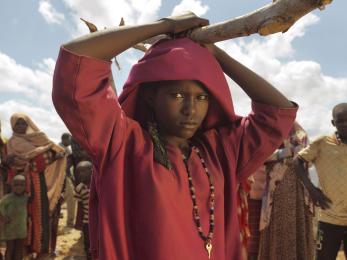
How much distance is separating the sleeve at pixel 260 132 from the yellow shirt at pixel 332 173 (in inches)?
105

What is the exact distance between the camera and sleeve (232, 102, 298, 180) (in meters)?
1.96

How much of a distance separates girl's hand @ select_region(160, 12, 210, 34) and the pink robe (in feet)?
0.18

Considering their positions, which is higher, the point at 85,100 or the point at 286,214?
the point at 85,100

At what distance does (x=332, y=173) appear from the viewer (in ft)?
14.5

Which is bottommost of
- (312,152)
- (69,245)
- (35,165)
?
(69,245)

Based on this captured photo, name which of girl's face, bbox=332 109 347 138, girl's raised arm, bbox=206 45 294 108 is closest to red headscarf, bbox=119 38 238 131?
girl's raised arm, bbox=206 45 294 108

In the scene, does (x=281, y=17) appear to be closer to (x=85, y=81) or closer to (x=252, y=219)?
(x=85, y=81)

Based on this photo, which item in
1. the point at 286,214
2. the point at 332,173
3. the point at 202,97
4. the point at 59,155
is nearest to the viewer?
the point at 202,97

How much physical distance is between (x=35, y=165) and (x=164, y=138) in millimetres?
5458

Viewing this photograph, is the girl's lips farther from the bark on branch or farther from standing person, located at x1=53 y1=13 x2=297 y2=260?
A: the bark on branch

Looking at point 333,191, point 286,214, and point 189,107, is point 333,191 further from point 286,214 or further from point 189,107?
point 189,107

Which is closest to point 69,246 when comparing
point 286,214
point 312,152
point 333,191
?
point 286,214

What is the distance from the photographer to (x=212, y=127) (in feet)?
6.82

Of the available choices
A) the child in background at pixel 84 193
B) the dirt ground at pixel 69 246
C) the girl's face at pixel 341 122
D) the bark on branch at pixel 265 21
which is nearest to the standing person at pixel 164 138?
the bark on branch at pixel 265 21
